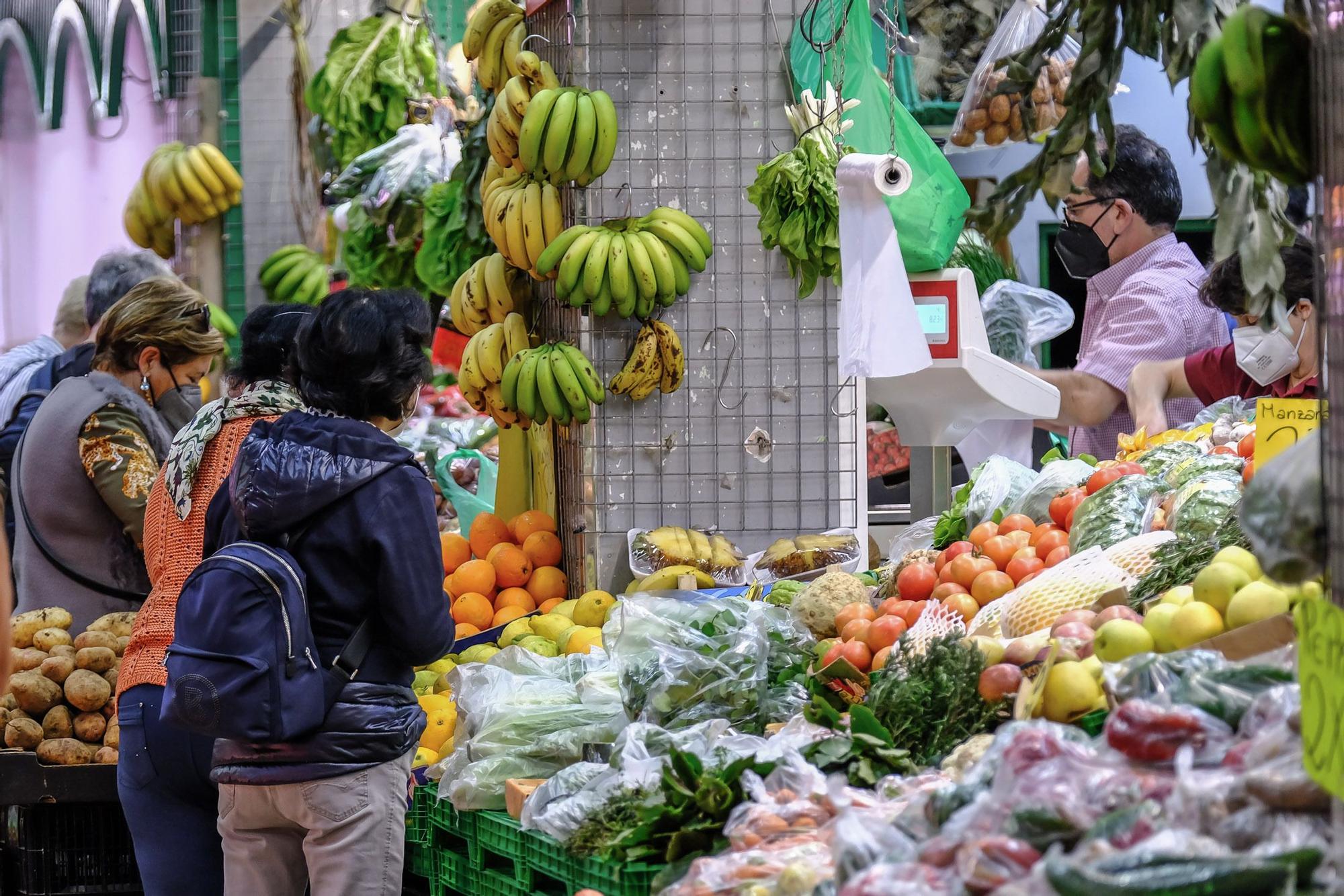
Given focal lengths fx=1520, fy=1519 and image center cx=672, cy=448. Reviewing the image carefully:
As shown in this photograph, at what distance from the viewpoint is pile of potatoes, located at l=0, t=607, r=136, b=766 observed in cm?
400

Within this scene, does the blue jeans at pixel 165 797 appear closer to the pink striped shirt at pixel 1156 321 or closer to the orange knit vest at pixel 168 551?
the orange knit vest at pixel 168 551

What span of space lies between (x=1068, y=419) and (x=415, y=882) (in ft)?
8.70

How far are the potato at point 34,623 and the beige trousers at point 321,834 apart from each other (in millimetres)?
1495

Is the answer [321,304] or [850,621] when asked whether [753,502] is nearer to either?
[850,621]

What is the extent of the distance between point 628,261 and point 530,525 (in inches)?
37.3

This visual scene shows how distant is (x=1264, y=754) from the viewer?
5.54ft

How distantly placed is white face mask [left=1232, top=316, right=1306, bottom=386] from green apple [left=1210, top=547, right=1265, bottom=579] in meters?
1.89

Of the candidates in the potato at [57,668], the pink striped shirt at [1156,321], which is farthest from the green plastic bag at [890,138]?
the potato at [57,668]

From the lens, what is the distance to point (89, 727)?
4039 mm

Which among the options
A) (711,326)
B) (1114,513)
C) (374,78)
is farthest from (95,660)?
(374,78)

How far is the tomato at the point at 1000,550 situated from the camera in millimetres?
3330

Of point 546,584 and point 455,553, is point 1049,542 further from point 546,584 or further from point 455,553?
point 455,553

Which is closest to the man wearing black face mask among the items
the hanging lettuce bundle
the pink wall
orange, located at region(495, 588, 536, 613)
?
orange, located at region(495, 588, 536, 613)

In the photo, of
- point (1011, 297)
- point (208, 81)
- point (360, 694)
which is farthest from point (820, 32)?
point (208, 81)
